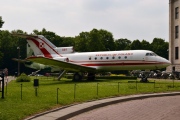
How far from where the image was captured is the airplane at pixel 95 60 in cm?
3385

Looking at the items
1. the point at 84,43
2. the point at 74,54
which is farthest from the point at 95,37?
the point at 74,54

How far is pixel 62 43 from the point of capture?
10731cm

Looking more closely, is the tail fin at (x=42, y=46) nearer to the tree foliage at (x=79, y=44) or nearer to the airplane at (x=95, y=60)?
Answer: the airplane at (x=95, y=60)

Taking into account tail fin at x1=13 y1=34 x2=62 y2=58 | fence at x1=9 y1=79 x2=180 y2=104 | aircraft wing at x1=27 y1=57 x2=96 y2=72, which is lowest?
fence at x1=9 y1=79 x2=180 y2=104

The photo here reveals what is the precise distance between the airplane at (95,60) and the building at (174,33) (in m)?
20.7

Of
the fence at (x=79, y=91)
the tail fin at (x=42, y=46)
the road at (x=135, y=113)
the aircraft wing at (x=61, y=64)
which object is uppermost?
the tail fin at (x=42, y=46)

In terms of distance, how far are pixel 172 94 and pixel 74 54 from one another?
2188cm

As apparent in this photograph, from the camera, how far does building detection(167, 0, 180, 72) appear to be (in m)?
54.6

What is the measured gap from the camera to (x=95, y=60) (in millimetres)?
38281

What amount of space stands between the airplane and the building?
20.7 meters

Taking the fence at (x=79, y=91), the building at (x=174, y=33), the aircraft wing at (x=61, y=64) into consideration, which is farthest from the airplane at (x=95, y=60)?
the building at (x=174, y=33)

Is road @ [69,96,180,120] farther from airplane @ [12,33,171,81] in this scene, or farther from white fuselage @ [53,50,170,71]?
airplane @ [12,33,171,81]

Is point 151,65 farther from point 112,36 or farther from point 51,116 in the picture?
point 112,36

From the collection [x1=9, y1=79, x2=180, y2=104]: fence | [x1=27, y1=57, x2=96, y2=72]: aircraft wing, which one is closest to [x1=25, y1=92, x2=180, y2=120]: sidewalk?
[x1=9, y1=79, x2=180, y2=104]: fence
